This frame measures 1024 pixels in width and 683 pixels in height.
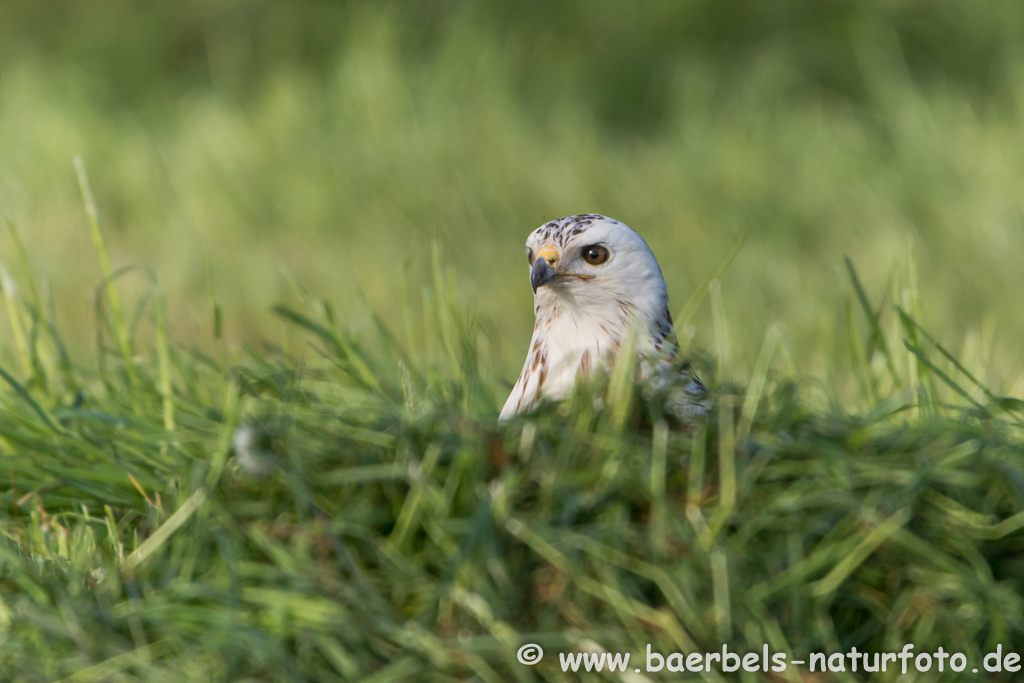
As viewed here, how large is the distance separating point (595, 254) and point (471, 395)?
60cm

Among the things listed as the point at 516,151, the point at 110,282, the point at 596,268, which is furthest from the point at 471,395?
the point at 516,151

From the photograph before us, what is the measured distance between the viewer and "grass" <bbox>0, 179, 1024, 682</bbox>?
1764mm

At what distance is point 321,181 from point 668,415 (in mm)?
4721

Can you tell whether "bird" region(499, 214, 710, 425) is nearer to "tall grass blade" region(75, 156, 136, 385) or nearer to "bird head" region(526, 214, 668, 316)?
"bird head" region(526, 214, 668, 316)

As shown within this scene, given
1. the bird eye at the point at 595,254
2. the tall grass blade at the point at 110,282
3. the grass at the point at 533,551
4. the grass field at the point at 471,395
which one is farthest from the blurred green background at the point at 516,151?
the grass at the point at 533,551

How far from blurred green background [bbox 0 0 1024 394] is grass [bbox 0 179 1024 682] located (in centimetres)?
197

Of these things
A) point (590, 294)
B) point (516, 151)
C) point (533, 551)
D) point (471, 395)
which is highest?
point (516, 151)

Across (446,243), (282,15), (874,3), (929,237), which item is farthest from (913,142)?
(282,15)

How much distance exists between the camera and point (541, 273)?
294cm

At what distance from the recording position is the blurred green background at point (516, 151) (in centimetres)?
554

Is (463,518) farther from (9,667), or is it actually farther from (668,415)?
(9,667)

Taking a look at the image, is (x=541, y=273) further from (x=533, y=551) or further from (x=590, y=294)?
(x=533, y=551)

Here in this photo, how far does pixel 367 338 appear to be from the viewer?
195 inches

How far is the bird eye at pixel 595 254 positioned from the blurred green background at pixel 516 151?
3.55ft
